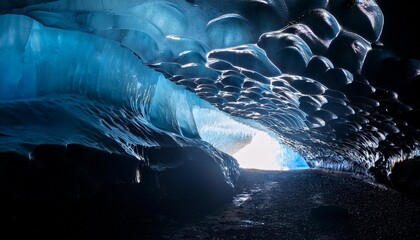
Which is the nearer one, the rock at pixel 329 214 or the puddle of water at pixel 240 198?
the rock at pixel 329 214

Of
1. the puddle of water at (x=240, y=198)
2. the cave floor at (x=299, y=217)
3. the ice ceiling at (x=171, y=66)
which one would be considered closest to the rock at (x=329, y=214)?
the cave floor at (x=299, y=217)

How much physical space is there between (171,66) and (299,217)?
2.35m

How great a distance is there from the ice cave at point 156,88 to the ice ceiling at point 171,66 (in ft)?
0.04

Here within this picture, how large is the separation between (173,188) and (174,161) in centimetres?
33

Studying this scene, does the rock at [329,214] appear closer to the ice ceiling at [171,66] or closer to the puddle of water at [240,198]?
the puddle of water at [240,198]

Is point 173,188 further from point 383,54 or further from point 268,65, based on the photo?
point 383,54

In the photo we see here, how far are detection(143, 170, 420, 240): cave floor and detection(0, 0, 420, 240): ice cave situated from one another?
0.04 meters

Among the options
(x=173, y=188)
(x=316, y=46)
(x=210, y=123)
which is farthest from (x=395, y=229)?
(x=210, y=123)

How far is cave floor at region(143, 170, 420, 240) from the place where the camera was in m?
2.61

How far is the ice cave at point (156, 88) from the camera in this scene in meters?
2.04

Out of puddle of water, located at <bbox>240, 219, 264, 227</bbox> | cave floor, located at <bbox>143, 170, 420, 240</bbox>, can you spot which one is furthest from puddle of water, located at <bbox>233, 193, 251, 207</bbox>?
puddle of water, located at <bbox>240, 219, 264, 227</bbox>

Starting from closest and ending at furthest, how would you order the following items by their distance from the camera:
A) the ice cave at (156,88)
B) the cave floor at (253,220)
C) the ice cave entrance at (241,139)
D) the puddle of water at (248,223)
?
the ice cave at (156,88) < the cave floor at (253,220) < the puddle of water at (248,223) < the ice cave entrance at (241,139)

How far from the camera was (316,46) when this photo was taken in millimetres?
2422

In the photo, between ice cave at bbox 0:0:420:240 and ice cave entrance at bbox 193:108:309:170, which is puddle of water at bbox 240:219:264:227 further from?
ice cave entrance at bbox 193:108:309:170
